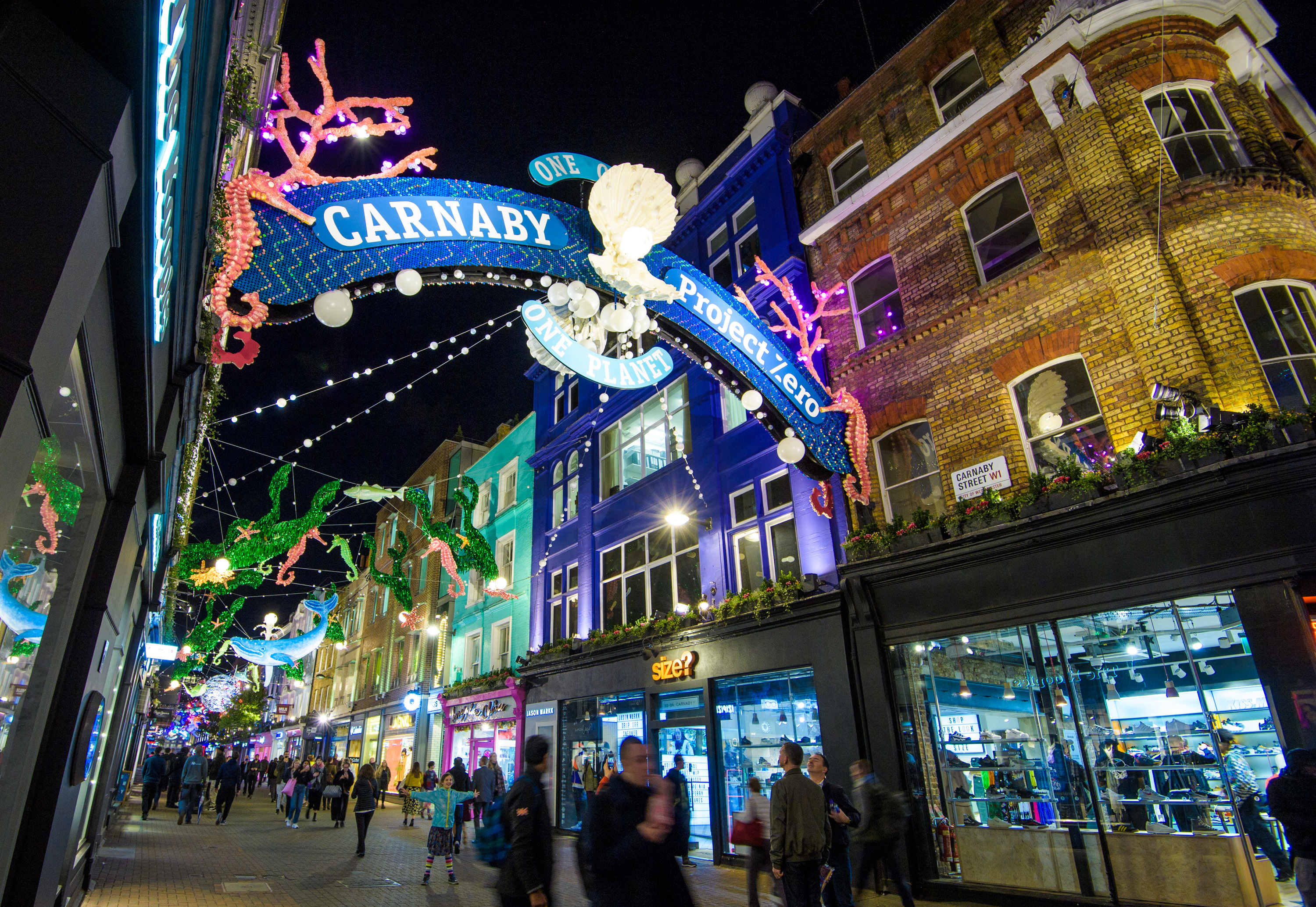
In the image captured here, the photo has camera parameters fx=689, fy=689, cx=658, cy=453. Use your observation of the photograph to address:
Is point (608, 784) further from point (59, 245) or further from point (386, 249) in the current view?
point (386, 249)

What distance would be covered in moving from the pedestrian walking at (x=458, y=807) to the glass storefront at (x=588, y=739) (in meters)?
2.45

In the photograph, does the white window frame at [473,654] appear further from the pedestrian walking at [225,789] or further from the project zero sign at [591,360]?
the project zero sign at [591,360]

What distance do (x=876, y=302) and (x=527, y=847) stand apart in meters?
11.6

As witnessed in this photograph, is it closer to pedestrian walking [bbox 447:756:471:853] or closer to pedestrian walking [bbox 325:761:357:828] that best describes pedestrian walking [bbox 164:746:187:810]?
pedestrian walking [bbox 325:761:357:828]

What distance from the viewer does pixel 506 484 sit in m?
25.6

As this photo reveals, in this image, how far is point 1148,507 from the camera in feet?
27.3

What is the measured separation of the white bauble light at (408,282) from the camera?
270 inches

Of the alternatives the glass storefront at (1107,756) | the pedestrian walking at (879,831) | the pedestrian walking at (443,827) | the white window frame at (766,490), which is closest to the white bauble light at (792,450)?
the white window frame at (766,490)

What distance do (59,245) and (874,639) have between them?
10635mm

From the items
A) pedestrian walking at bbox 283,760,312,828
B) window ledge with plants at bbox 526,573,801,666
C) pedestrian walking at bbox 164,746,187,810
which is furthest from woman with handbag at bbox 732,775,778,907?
pedestrian walking at bbox 164,746,187,810

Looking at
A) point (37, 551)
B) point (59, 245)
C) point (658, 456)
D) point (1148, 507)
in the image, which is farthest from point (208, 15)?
point (658, 456)

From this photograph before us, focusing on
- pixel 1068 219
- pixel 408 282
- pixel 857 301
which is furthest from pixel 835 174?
pixel 408 282

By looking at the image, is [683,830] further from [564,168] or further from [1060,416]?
[1060,416]

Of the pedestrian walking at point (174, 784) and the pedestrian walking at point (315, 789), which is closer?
the pedestrian walking at point (315, 789)
